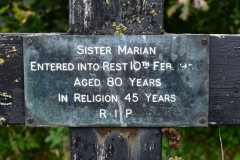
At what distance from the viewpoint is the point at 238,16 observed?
3771 millimetres

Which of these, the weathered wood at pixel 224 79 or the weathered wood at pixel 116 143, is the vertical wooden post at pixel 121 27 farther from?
the weathered wood at pixel 224 79

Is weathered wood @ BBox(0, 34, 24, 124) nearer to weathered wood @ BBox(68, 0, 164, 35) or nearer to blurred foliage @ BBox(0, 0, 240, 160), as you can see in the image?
weathered wood @ BBox(68, 0, 164, 35)

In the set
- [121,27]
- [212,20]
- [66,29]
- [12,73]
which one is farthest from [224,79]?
[212,20]

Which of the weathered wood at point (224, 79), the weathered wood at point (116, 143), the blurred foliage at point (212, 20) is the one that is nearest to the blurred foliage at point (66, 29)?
the blurred foliage at point (212, 20)

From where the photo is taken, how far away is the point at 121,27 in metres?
1.92

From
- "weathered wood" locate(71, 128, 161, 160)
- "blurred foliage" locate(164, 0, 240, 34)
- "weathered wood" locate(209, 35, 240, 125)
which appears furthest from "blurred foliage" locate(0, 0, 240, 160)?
"weathered wood" locate(71, 128, 161, 160)

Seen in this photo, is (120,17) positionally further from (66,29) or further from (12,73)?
(66,29)

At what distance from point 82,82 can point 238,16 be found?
2129mm

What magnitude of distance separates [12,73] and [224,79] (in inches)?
30.0

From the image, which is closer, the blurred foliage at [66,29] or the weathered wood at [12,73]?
the weathered wood at [12,73]

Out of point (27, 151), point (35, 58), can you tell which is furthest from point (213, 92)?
point (27, 151)

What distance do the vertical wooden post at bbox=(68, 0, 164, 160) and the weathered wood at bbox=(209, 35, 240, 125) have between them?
0.70ft

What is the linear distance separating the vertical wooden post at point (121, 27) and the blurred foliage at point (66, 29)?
3.30 ft

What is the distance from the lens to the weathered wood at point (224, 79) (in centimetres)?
196
